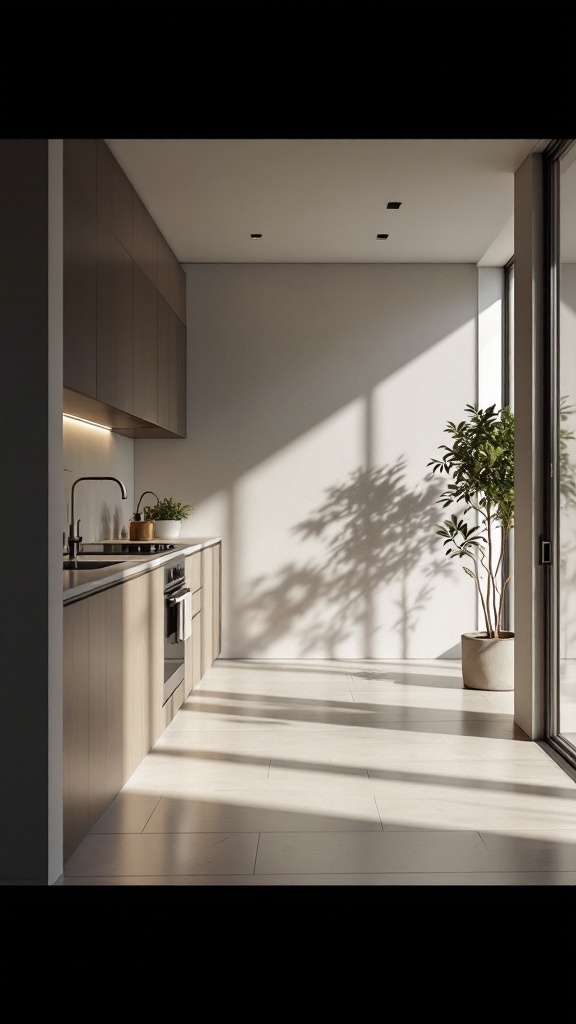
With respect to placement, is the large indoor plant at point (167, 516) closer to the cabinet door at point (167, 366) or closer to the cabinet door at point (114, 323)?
the cabinet door at point (167, 366)

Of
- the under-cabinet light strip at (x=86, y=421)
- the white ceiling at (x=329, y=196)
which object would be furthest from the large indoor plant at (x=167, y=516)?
the white ceiling at (x=329, y=196)

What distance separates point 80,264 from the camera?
3.49 m

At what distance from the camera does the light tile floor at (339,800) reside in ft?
8.97

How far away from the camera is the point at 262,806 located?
3354 mm

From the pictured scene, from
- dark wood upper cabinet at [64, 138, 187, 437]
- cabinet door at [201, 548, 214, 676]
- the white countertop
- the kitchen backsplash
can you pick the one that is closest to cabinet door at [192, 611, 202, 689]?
cabinet door at [201, 548, 214, 676]

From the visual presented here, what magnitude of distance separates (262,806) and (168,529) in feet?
9.64

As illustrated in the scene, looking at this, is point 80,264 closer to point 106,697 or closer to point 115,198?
point 115,198

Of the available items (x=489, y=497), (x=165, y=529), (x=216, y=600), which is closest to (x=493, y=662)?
(x=489, y=497)

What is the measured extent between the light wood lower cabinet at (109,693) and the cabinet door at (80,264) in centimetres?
84

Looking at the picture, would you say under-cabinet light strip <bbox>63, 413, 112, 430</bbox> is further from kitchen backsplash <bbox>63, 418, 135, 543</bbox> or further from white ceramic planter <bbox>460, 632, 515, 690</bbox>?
white ceramic planter <bbox>460, 632, 515, 690</bbox>

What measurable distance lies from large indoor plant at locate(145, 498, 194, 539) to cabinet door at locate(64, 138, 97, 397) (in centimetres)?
236
